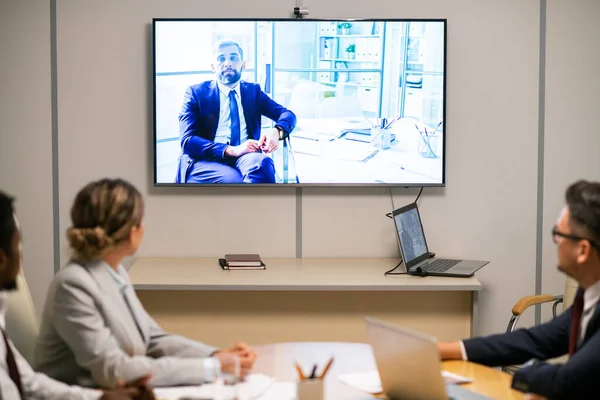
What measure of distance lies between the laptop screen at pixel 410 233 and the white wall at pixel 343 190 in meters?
0.22

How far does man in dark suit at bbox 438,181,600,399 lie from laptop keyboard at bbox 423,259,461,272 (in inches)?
66.5

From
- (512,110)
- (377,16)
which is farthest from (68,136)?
(512,110)

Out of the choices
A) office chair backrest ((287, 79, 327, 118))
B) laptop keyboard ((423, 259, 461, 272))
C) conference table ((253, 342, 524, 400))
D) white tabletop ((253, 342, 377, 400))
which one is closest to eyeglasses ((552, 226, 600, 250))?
conference table ((253, 342, 524, 400))

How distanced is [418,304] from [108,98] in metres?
2.14

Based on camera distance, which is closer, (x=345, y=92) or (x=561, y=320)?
(x=561, y=320)

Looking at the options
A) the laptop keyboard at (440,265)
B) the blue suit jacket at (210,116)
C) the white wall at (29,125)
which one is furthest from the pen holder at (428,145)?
the white wall at (29,125)

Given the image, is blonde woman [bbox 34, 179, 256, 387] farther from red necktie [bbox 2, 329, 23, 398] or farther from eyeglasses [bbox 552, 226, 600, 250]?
eyeglasses [bbox 552, 226, 600, 250]

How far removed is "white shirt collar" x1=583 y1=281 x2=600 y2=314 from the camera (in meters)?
2.37

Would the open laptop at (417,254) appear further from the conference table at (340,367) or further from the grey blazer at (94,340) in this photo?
the grey blazer at (94,340)

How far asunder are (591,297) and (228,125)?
106 inches

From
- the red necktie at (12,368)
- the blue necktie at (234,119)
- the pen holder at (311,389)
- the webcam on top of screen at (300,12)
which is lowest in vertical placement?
the pen holder at (311,389)

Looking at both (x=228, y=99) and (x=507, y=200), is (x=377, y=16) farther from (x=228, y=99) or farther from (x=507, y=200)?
(x=507, y=200)

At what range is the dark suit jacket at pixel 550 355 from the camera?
2.21 meters

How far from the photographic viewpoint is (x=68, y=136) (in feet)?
15.5
